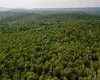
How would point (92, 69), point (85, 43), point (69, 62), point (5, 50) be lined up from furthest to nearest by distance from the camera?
1. point (85, 43)
2. point (5, 50)
3. point (69, 62)
4. point (92, 69)

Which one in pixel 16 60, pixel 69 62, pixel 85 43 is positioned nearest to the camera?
pixel 69 62

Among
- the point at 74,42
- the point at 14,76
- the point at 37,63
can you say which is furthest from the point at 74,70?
the point at 74,42

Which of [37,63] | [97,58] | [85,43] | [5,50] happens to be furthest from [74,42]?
[5,50]

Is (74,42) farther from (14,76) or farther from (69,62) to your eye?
(14,76)

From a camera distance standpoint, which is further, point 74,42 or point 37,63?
point 74,42

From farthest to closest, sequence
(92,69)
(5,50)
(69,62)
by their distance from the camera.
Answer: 1. (5,50)
2. (69,62)
3. (92,69)

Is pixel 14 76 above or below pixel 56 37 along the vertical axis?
below

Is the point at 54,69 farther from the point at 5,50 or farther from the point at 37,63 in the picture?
the point at 5,50

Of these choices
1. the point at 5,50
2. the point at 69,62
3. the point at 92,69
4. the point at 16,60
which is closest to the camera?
the point at 92,69

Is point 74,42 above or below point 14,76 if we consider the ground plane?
above
